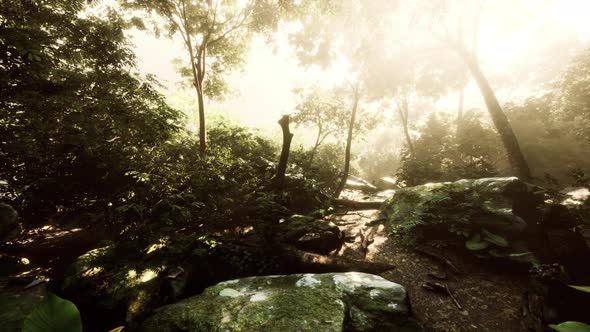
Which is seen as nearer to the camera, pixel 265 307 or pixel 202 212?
pixel 265 307

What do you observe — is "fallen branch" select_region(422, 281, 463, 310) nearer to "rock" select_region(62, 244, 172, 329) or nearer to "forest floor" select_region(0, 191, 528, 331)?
"forest floor" select_region(0, 191, 528, 331)

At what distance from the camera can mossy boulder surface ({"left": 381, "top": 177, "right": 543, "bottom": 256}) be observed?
6.01 metres

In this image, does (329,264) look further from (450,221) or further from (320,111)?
(320,111)

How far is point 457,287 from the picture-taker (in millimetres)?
5113

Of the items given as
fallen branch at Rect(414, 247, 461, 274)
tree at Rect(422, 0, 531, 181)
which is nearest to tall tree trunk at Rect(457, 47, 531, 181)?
tree at Rect(422, 0, 531, 181)

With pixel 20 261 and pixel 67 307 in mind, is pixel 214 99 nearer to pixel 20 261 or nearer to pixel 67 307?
pixel 20 261

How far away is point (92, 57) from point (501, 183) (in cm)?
1264

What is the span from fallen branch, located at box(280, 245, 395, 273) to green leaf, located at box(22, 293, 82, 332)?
418 centimetres

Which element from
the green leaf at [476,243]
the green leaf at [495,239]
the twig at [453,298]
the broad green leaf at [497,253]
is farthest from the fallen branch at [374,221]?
the twig at [453,298]

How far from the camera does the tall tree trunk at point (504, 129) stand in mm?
11820

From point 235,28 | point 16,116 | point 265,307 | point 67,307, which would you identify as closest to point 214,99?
point 235,28

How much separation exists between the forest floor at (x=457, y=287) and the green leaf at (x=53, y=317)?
4.74 metres

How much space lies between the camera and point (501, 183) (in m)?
7.11

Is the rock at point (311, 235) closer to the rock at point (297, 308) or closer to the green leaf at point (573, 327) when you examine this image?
the rock at point (297, 308)
